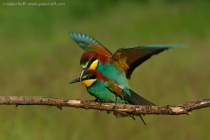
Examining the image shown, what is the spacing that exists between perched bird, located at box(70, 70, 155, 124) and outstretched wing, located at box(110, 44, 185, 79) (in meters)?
0.09

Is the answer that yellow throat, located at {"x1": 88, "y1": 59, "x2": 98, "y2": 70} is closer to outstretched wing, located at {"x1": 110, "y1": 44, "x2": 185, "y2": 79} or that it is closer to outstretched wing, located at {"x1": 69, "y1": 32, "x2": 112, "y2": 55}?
outstretched wing, located at {"x1": 110, "y1": 44, "x2": 185, "y2": 79}

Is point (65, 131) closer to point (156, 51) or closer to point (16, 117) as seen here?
point (16, 117)

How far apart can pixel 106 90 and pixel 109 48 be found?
4.02m

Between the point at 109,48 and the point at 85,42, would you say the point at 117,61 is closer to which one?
the point at 85,42

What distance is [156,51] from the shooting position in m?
2.81

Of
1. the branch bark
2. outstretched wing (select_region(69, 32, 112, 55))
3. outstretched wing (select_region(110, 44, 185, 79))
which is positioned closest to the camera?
the branch bark

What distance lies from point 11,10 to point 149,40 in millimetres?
2730

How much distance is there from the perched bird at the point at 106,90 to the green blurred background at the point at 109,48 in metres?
0.80

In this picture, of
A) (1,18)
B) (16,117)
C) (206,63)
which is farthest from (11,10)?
(16,117)

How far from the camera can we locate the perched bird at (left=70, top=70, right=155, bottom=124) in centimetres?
303

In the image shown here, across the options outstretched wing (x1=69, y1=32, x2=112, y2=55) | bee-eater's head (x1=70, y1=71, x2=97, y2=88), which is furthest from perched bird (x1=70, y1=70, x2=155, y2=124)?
outstretched wing (x1=69, y1=32, x2=112, y2=55)

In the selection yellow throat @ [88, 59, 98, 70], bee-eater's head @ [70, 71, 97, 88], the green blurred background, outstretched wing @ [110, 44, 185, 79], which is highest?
outstretched wing @ [110, 44, 185, 79]

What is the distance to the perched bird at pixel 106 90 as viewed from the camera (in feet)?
9.93

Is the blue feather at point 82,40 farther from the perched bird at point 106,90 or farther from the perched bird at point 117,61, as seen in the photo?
the perched bird at point 106,90
